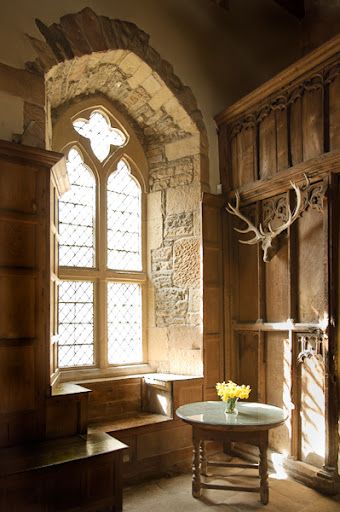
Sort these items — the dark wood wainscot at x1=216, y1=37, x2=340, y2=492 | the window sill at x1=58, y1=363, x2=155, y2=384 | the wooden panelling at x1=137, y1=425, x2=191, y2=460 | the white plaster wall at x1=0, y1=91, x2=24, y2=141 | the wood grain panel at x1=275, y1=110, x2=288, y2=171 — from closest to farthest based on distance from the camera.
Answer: the white plaster wall at x1=0, y1=91, x2=24, y2=141 < the dark wood wainscot at x1=216, y1=37, x2=340, y2=492 < the wooden panelling at x1=137, y1=425, x2=191, y2=460 < the wood grain panel at x1=275, y1=110, x2=288, y2=171 < the window sill at x1=58, y1=363, x2=155, y2=384

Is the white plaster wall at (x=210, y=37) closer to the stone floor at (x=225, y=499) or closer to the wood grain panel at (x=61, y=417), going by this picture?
the wood grain panel at (x=61, y=417)

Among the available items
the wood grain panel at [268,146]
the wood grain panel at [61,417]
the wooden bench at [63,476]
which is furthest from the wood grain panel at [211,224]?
the wooden bench at [63,476]

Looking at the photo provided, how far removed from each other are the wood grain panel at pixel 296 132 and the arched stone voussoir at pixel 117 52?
101cm

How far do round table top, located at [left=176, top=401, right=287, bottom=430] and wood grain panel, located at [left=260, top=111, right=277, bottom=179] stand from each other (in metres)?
2.10

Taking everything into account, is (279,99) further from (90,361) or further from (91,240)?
(90,361)

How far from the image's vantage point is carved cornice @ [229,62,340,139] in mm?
3688

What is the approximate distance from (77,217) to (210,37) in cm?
246

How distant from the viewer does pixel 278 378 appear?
13.2 ft

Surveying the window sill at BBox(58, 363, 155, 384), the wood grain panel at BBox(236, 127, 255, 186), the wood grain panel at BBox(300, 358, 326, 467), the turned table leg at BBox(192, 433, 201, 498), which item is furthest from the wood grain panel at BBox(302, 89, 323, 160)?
the window sill at BBox(58, 363, 155, 384)

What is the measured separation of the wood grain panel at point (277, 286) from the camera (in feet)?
13.2

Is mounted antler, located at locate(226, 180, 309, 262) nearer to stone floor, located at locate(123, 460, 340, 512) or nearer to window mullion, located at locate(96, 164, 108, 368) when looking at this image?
window mullion, located at locate(96, 164, 108, 368)

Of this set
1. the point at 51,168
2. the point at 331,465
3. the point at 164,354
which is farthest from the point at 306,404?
the point at 51,168

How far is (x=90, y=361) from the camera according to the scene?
4438mm

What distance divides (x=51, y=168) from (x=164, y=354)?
228 centimetres
